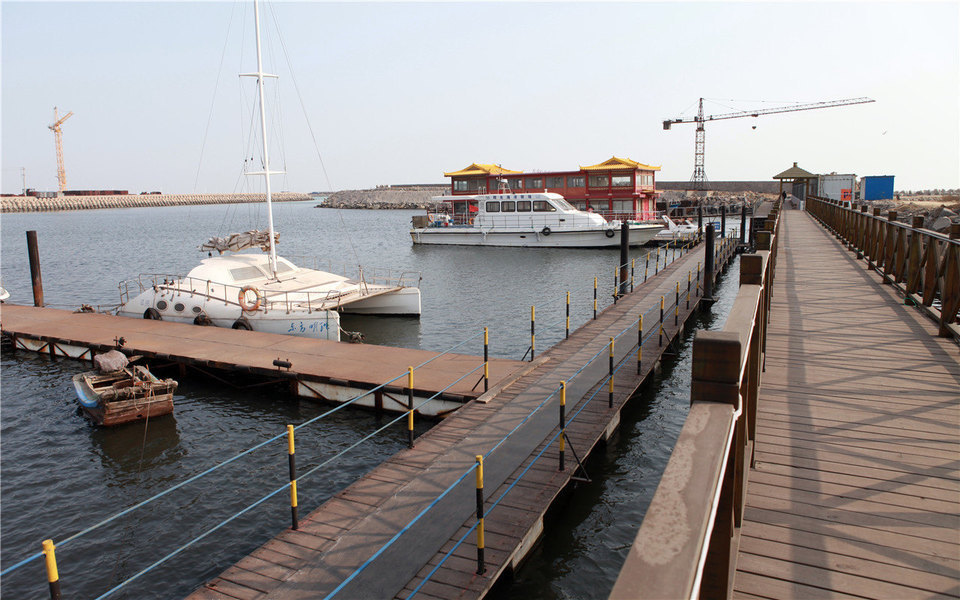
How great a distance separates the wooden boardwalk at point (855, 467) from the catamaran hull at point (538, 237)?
38.7 meters

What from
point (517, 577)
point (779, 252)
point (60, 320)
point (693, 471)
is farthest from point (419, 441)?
point (60, 320)

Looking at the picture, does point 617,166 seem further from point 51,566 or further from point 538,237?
point 51,566

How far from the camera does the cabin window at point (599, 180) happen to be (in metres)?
55.3

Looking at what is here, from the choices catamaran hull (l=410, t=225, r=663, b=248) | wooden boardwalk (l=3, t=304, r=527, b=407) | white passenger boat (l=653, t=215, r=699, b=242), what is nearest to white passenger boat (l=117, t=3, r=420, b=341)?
wooden boardwalk (l=3, t=304, r=527, b=407)

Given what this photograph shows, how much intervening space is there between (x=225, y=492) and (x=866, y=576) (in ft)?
32.0

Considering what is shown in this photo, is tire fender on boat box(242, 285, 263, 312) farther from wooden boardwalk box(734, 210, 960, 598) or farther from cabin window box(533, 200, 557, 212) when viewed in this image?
cabin window box(533, 200, 557, 212)

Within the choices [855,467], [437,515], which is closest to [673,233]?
[437,515]

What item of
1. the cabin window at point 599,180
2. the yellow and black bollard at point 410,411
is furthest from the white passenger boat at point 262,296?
the cabin window at point 599,180

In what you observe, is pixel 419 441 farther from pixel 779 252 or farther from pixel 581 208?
pixel 581 208

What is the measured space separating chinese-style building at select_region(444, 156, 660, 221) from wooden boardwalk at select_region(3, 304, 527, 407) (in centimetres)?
3751

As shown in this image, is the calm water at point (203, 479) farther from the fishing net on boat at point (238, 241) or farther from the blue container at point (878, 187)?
the blue container at point (878, 187)

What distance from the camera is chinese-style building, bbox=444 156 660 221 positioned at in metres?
54.0

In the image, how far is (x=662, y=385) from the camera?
15641 millimetres

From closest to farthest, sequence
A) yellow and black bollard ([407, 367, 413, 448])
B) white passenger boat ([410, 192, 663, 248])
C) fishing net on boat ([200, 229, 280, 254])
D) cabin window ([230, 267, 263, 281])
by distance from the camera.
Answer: yellow and black bollard ([407, 367, 413, 448])
cabin window ([230, 267, 263, 281])
fishing net on boat ([200, 229, 280, 254])
white passenger boat ([410, 192, 663, 248])
